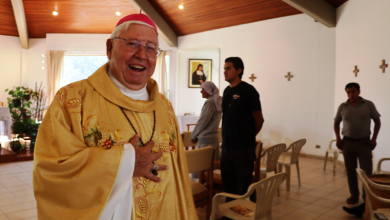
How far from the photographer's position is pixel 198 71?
10.7 meters

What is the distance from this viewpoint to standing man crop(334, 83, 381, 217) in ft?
13.2

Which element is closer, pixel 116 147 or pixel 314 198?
pixel 116 147

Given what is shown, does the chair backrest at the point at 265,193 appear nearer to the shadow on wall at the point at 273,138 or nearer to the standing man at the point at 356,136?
the standing man at the point at 356,136

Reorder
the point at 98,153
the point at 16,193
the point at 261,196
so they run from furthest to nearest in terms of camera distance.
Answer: the point at 16,193, the point at 261,196, the point at 98,153

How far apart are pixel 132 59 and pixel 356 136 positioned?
373 cm

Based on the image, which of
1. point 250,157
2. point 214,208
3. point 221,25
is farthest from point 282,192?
point 221,25

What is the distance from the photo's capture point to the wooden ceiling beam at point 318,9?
650cm

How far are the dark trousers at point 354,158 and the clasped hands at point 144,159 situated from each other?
364 centimetres

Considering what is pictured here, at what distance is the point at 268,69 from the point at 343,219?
5182 millimetres

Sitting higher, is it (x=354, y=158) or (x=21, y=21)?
(x=21, y=21)

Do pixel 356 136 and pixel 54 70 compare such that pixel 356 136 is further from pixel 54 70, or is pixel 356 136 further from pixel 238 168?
pixel 54 70

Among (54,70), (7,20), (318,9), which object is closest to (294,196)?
(318,9)

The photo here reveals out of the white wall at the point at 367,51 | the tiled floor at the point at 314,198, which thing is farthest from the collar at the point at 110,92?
the white wall at the point at 367,51

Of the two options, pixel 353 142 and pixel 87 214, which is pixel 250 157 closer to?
pixel 353 142
